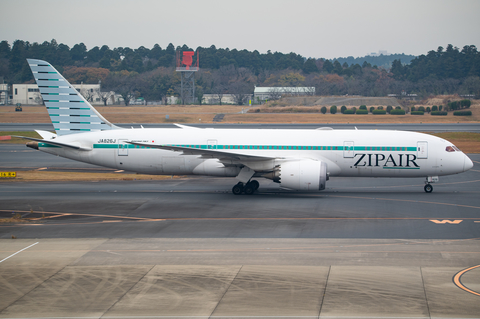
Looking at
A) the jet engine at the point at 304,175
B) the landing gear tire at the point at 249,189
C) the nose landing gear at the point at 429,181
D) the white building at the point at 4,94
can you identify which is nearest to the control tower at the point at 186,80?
the white building at the point at 4,94

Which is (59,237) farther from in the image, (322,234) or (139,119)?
(139,119)

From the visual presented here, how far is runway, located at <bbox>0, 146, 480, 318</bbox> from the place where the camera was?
43.4 ft

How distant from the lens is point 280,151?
29953 mm

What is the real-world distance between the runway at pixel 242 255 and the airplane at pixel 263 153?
5.57ft

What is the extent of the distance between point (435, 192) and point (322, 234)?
13775 millimetres

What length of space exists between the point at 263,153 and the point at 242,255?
42.8ft

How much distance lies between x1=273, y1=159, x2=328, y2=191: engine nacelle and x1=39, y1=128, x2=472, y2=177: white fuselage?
4.79 ft

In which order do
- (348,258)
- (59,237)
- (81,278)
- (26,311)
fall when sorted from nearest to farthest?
(26,311), (81,278), (348,258), (59,237)

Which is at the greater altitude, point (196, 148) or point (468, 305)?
point (196, 148)

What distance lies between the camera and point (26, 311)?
12.9 metres

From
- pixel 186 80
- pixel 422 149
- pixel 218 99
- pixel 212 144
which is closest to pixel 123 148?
pixel 212 144

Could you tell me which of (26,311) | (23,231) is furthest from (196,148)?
(26,311)

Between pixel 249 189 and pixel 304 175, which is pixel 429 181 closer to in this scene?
pixel 304 175

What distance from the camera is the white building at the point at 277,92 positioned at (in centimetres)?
15475
